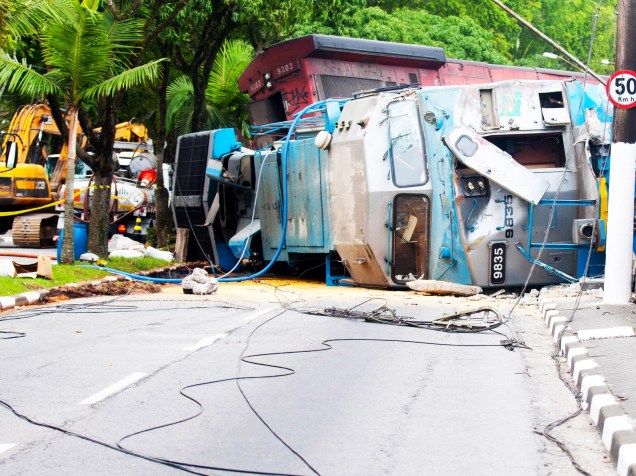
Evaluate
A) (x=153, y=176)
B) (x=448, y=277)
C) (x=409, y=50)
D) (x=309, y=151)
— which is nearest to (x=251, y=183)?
(x=309, y=151)

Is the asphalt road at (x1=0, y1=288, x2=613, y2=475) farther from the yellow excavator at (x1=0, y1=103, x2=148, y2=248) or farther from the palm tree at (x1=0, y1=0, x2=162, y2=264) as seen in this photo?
the yellow excavator at (x1=0, y1=103, x2=148, y2=248)

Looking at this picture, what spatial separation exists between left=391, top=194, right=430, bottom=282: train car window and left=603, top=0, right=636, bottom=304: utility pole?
384 centimetres

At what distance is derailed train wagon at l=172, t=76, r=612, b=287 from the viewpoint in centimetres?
1695

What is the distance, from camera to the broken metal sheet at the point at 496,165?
16750mm

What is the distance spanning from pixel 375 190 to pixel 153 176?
16.2 meters

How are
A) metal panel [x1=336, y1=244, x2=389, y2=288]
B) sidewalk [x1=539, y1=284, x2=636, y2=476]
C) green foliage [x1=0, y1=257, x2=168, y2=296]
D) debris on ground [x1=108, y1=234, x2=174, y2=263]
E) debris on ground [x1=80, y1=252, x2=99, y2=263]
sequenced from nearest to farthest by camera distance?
sidewalk [x1=539, y1=284, x2=636, y2=476] → green foliage [x1=0, y1=257, x2=168, y2=296] → metal panel [x1=336, y1=244, x2=389, y2=288] → debris on ground [x1=80, y1=252, x2=99, y2=263] → debris on ground [x1=108, y1=234, x2=174, y2=263]

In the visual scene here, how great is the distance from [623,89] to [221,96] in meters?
18.2

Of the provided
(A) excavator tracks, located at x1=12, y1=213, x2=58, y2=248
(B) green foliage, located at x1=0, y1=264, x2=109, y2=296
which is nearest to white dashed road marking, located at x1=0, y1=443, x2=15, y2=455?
(B) green foliage, located at x1=0, y1=264, x2=109, y2=296

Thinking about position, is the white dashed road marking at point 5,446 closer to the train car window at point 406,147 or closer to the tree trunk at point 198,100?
the train car window at point 406,147

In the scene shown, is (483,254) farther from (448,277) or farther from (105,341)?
(105,341)

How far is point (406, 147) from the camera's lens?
17.6 metres

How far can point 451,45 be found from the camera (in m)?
44.0

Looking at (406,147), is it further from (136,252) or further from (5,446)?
(5,446)

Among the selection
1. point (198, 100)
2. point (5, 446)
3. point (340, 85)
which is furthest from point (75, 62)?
point (5, 446)
